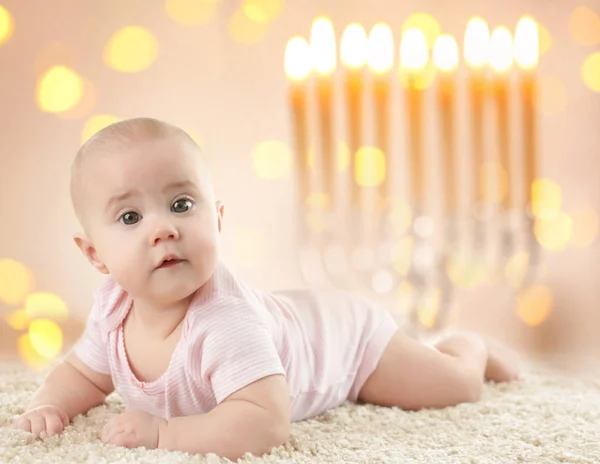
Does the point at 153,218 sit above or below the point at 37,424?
above

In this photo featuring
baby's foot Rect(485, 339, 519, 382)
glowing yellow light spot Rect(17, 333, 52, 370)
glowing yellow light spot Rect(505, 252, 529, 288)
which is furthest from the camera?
glowing yellow light spot Rect(17, 333, 52, 370)

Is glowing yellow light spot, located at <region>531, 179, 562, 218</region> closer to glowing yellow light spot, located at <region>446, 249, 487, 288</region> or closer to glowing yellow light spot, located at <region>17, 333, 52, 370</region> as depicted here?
glowing yellow light spot, located at <region>446, 249, 487, 288</region>

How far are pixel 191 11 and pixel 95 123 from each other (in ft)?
1.15

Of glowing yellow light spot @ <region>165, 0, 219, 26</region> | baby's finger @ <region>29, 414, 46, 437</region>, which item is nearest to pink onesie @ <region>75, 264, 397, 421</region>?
baby's finger @ <region>29, 414, 46, 437</region>

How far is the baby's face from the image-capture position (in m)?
0.87

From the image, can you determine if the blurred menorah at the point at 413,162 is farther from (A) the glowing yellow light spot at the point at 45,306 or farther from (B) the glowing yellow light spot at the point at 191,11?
(A) the glowing yellow light spot at the point at 45,306

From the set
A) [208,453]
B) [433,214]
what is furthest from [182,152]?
[433,214]

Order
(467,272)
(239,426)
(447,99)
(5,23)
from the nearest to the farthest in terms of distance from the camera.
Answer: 1. (239,426)
2. (447,99)
3. (5,23)
4. (467,272)

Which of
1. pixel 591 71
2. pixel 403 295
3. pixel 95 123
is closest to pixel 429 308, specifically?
pixel 403 295

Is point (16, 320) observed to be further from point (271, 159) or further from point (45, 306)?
point (271, 159)

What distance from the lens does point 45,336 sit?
1.95 m

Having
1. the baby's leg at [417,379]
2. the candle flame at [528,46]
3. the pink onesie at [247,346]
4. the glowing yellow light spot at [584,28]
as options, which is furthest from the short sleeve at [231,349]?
the glowing yellow light spot at [584,28]

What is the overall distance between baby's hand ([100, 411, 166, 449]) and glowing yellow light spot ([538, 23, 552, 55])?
4.65ft

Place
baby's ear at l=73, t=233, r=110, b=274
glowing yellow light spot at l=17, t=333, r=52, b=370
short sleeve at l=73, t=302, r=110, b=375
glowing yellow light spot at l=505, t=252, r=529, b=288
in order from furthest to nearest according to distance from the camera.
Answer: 1. glowing yellow light spot at l=17, t=333, r=52, b=370
2. glowing yellow light spot at l=505, t=252, r=529, b=288
3. short sleeve at l=73, t=302, r=110, b=375
4. baby's ear at l=73, t=233, r=110, b=274
